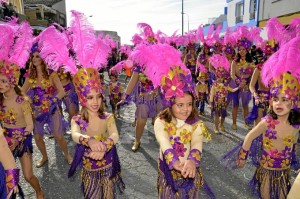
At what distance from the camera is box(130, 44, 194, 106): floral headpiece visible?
2186 mm

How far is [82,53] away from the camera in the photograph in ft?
8.45

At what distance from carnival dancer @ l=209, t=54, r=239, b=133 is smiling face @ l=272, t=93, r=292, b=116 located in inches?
124

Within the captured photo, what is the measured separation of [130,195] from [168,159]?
1698 millimetres

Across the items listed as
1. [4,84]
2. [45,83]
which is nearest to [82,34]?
[4,84]

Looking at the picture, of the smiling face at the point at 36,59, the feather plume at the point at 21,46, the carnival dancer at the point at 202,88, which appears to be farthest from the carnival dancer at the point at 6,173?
the carnival dancer at the point at 202,88

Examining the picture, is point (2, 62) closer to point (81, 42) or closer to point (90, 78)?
point (81, 42)

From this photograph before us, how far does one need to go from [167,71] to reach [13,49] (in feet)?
6.95

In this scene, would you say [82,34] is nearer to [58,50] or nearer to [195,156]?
[58,50]

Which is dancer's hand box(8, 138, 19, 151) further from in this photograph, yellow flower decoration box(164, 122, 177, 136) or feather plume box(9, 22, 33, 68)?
yellow flower decoration box(164, 122, 177, 136)

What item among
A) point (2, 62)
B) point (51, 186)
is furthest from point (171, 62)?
point (51, 186)

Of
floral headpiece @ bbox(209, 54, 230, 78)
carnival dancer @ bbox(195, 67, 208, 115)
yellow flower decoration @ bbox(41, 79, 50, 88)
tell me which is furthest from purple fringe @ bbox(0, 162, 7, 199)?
carnival dancer @ bbox(195, 67, 208, 115)

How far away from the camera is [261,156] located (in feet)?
9.25

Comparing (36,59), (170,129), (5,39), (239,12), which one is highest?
(239,12)

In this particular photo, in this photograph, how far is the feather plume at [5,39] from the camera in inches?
114
